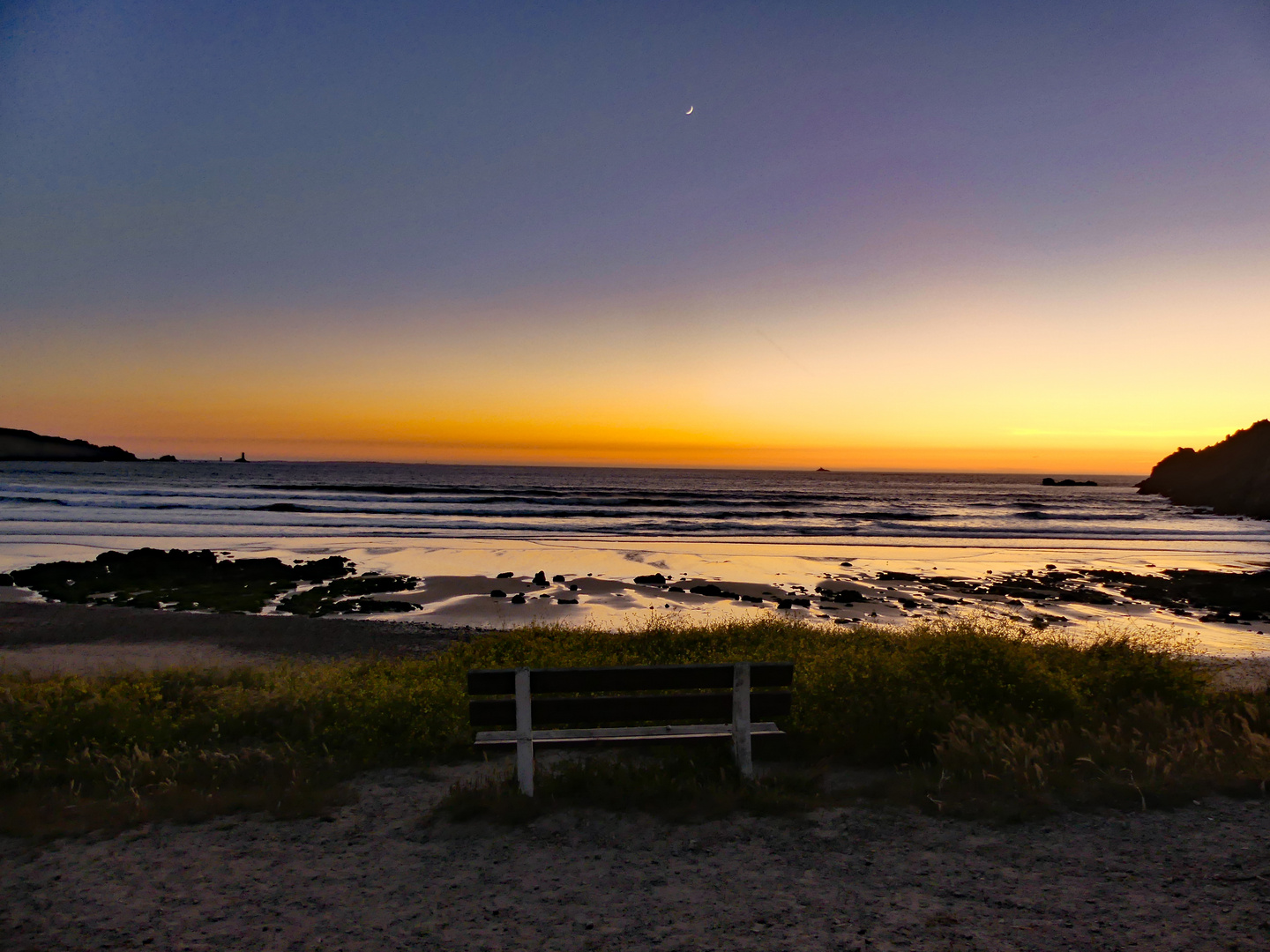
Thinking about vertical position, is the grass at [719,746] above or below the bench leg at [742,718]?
below

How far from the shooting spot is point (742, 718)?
6.29 meters

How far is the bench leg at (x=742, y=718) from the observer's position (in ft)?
20.5

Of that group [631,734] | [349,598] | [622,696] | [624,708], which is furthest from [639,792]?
[349,598]

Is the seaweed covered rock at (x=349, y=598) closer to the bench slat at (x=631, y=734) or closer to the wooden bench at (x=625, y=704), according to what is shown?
the bench slat at (x=631, y=734)

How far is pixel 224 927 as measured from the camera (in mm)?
4121

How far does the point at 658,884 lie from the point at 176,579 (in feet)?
79.6

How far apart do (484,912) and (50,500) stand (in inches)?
2745

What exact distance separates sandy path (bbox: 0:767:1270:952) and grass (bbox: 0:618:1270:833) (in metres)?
0.34

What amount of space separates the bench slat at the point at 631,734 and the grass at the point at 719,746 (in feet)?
1.03

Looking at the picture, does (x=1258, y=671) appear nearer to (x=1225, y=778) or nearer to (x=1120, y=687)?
(x=1120, y=687)

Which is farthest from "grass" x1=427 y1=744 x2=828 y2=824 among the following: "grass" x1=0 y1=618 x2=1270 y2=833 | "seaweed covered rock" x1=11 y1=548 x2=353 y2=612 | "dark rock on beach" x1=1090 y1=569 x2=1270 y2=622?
"dark rock on beach" x1=1090 y1=569 x2=1270 y2=622

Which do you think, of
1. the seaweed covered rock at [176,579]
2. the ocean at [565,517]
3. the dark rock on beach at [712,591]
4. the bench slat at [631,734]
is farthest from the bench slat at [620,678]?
the ocean at [565,517]

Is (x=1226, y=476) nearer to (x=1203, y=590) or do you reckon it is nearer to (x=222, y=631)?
(x=1203, y=590)

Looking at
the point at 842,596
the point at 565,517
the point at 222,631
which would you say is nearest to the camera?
the point at 222,631
